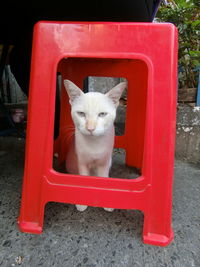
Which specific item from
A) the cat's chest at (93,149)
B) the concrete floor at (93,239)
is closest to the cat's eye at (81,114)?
Answer: the cat's chest at (93,149)

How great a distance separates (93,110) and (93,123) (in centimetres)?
5

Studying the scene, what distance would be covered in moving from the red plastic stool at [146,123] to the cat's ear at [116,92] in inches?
3.9

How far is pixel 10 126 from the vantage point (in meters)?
→ 1.80

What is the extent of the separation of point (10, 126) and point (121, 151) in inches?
39.6

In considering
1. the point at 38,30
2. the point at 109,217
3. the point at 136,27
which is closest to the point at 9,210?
the point at 109,217

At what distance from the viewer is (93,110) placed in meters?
0.66

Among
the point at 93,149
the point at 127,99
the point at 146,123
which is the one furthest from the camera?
the point at 127,99

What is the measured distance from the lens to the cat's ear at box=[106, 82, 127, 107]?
70cm

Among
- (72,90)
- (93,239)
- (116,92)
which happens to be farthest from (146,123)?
(93,239)

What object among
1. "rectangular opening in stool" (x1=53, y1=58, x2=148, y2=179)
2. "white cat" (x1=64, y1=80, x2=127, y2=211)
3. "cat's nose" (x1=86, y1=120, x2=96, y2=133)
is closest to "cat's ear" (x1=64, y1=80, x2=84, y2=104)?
"white cat" (x1=64, y1=80, x2=127, y2=211)

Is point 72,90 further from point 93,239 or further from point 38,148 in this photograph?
point 93,239

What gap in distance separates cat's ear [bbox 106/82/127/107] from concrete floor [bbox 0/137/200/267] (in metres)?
0.41

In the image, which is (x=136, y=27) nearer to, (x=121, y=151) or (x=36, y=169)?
(x=36, y=169)

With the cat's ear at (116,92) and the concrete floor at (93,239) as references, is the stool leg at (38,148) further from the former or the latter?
the cat's ear at (116,92)
